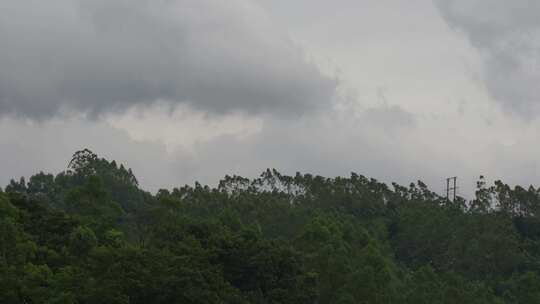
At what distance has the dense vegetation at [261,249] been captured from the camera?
62375 mm

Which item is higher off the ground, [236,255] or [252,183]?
[252,183]

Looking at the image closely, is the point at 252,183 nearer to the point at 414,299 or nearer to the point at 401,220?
the point at 401,220

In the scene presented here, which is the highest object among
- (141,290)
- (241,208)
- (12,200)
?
(241,208)

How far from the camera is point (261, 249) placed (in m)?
71.8

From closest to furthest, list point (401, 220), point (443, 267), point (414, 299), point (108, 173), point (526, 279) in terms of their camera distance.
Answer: point (414, 299)
point (526, 279)
point (443, 267)
point (401, 220)
point (108, 173)

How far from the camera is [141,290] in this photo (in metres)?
62.1

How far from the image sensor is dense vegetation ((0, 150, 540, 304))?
205 ft

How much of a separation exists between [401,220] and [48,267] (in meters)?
74.3

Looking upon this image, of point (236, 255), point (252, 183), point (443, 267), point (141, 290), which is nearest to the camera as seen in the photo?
point (141, 290)

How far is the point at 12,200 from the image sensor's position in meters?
79.5

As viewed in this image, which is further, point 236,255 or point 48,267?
point 236,255

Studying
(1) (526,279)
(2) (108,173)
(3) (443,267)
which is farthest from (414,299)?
(2) (108,173)

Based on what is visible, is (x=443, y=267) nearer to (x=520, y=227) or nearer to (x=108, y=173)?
(x=520, y=227)

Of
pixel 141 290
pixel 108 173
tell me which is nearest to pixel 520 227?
pixel 108 173
